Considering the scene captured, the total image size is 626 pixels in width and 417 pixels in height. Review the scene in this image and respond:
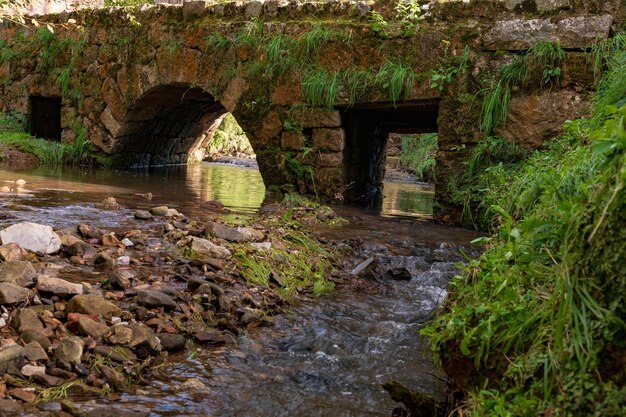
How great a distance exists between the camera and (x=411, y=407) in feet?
6.10

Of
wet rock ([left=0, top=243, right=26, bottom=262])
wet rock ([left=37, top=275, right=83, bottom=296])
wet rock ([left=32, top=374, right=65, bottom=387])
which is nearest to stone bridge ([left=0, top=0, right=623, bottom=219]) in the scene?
wet rock ([left=0, top=243, right=26, bottom=262])

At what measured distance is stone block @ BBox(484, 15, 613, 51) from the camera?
564cm


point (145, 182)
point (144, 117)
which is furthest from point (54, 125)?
point (145, 182)

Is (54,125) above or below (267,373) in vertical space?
above

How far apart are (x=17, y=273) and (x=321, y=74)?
4.79 metres

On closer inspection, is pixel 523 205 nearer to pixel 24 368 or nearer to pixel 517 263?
pixel 517 263

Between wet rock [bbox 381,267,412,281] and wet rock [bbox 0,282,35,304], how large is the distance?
229 cm

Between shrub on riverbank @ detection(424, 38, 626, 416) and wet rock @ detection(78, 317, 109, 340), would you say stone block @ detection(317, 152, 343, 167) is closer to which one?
wet rock @ detection(78, 317, 109, 340)

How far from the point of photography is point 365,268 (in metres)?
4.04

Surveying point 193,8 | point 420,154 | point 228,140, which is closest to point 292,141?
point 193,8

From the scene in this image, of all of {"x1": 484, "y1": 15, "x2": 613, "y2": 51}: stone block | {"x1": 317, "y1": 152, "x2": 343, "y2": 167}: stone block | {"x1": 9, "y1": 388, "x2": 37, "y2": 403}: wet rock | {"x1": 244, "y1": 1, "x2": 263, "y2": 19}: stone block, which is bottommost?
{"x1": 9, "y1": 388, "x2": 37, "y2": 403}: wet rock

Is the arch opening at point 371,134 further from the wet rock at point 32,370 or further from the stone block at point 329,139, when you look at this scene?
the wet rock at point 32,370

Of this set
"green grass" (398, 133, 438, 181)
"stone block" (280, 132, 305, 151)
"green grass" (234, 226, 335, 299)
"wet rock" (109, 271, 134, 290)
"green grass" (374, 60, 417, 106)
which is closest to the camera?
"wet rock" (109, 271, 134, 290)

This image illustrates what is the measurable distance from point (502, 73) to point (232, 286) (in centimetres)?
401
